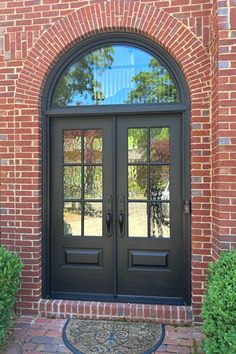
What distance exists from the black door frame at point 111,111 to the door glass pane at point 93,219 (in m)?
0.45

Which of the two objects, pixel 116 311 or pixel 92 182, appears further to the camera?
pixel 92 182

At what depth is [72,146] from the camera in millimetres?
3973

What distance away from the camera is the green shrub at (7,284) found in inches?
114

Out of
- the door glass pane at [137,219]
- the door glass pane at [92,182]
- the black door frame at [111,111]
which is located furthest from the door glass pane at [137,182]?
the black door frame at [111,111]

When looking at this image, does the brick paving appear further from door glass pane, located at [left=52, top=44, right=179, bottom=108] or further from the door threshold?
door glass pane, located at [left=52, top=44, right=179, bottom=108]

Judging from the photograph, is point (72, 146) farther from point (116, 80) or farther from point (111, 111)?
point (116, 80)

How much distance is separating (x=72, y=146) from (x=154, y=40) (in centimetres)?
152

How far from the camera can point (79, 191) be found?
3.97 metres

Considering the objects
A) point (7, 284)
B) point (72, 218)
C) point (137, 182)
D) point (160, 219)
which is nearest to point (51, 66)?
point (137, 182)

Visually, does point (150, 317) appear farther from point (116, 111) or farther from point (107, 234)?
point (116, 111)

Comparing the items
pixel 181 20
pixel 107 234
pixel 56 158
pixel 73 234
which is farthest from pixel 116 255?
pixel 181 20

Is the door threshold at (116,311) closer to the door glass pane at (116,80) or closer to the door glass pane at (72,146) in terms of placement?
the door glass pane at (72,146)

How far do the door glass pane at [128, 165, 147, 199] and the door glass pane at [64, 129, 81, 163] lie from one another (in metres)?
0.66

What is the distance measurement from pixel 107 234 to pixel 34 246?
843mm
